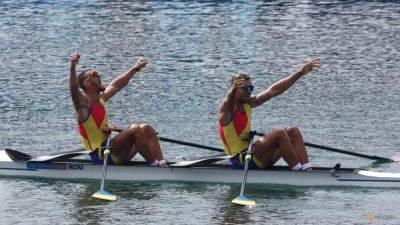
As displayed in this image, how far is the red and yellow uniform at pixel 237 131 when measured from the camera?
2052 cm

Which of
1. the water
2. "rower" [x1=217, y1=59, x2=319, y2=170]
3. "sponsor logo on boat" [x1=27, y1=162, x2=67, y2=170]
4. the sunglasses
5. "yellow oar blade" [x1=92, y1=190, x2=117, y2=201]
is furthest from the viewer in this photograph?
"sponsor logo on boat" [x1=27, y1=162, x2=67, y2=170]

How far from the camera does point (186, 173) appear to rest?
2103 centimetres

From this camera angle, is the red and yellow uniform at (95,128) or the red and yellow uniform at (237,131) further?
the red and yellow uniform at (95,128)

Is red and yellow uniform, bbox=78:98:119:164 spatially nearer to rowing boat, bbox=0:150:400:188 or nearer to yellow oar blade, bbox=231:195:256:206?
rowing boat, bbox=0:150:400:188

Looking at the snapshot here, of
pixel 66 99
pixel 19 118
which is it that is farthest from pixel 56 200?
pixel 66 99

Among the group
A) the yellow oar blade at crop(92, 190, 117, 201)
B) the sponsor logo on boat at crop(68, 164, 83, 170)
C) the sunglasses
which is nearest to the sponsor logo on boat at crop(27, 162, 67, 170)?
the sponsor logo on boat at crop(68, 164, 83, 170)

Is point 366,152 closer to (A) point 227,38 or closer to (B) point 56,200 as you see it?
(B) point 56,200

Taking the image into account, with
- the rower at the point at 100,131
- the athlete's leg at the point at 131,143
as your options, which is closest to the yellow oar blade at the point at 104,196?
the rower at the point at 100,131

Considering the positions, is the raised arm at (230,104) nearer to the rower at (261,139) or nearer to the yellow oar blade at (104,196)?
the rower at (261,139)

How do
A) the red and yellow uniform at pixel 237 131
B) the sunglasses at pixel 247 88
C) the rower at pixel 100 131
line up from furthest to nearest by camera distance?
1. the rower at pixel 100 131
2. the red and yellow uniform at pixel 237 131
3. the sunglasses at pixel 247 88

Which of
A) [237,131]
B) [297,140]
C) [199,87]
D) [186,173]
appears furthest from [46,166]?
[199,87]

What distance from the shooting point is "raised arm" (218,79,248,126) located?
20.0 meters

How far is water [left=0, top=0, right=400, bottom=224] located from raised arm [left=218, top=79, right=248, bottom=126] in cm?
121

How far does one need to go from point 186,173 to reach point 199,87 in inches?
458
